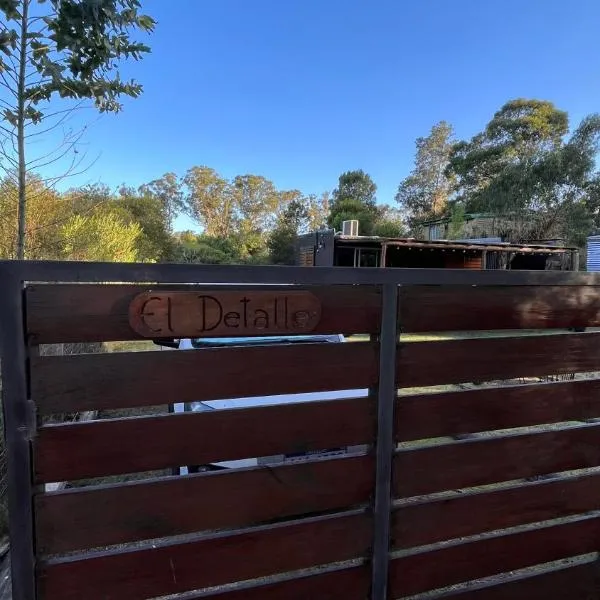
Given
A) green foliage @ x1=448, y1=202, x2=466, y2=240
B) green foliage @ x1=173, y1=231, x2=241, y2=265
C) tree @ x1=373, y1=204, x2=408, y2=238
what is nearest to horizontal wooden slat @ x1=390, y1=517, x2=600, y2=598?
green foliage @ x1=173, y1=231, x2=241, y2=265

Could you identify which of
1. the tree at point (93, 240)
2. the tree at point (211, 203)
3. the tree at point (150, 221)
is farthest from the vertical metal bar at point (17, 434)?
the tree at point (211, 203)

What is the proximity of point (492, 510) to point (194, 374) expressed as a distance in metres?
1.42

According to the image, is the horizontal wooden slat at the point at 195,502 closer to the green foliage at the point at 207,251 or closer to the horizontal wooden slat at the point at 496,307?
the horizontal wooden slat at the point at 496,307

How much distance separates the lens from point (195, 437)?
54.7 inches

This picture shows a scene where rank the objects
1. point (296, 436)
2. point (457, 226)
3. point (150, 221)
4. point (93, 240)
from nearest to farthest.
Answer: point (296, 436) < point (93, 240) < point (150, 221) < point (457, 226)

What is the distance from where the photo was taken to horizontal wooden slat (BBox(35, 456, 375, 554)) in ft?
4.22

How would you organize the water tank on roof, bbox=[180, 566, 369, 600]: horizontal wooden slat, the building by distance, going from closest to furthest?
bbox=[180, 566, 369, 600]: horizontal wooden slat
the building
the water tank on roof

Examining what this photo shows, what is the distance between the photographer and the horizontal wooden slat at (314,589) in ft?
4.92

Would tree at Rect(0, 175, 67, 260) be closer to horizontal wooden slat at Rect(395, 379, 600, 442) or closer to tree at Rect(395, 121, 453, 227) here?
horizontal wooden slat at Rect(395, 379, 600, 442)

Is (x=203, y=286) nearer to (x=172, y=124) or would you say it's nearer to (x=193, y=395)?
(x=193, y=395)

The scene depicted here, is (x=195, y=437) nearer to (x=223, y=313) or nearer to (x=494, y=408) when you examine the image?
(x=223, y=313)

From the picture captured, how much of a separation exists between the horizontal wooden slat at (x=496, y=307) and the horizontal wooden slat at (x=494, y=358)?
0.07 metres

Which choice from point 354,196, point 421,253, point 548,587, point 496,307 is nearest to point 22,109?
point 496,307

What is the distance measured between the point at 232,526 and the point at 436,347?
3.29ft
